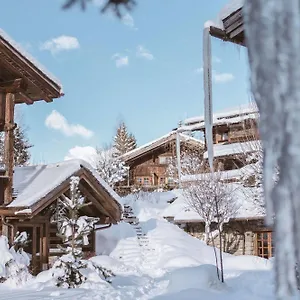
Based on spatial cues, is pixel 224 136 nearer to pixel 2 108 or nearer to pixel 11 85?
pixel 11 85

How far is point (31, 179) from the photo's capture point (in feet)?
47.9

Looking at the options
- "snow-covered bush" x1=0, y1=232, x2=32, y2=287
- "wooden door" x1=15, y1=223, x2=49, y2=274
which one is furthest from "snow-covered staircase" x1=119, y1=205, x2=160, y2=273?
"snow-covered bush" x1=0, y1=232, x2=32, y2=287

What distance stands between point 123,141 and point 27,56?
103 feet

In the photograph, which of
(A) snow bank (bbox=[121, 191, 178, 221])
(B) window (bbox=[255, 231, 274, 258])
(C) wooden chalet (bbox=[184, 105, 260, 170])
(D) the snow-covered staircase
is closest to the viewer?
(D) the snow-covered staircase

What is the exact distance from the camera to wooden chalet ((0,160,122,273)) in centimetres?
1276

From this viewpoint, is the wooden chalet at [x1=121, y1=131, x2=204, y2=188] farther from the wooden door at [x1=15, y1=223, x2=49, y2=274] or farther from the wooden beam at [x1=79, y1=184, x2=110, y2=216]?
the wooden door at [x1=15, y1=223, x2=49, y2=274]

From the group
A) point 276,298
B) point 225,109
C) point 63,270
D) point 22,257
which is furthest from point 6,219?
point 225,109

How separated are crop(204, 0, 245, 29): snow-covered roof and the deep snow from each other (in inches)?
107

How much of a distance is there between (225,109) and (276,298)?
28.6 meters

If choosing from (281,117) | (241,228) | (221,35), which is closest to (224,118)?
(241,228)

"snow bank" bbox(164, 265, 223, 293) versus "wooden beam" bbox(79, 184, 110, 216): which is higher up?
"wooden beam" bbox(79, 184, 110, 216)

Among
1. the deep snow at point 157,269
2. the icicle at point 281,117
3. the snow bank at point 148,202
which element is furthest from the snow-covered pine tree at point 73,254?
the snow bank at point 148,202

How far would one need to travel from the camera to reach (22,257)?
1177cm

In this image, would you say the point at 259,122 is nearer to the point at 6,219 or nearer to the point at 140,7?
the point at 140,7
